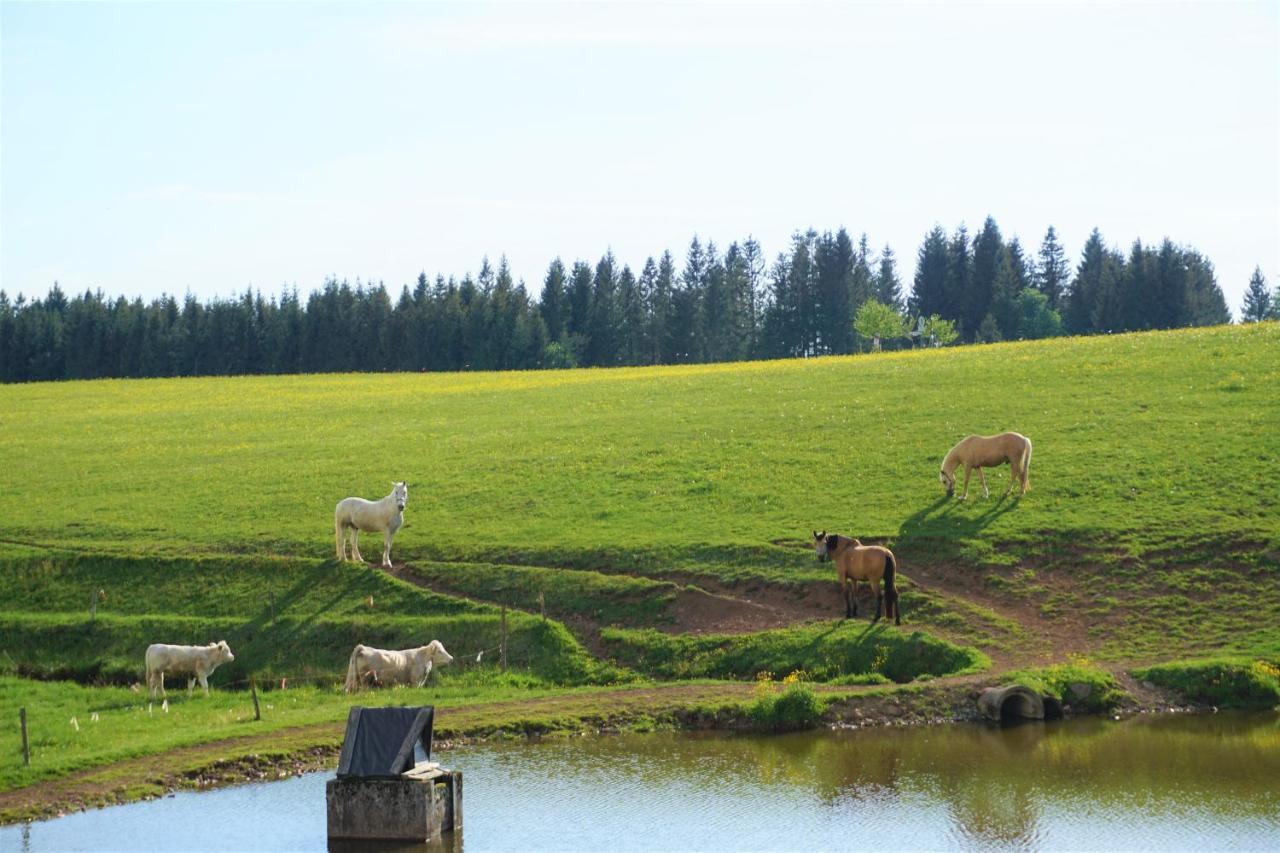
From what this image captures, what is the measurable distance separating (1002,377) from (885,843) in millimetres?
38732

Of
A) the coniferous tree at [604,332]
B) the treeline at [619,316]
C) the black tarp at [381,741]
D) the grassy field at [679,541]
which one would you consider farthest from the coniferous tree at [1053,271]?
the black tarp at [381,741]

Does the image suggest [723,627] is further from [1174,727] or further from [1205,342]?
[1205,342]

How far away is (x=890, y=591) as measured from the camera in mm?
30312

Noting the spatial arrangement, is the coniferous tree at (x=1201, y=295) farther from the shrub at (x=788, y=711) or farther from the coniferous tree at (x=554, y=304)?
the shrub at (x=788, y=711)

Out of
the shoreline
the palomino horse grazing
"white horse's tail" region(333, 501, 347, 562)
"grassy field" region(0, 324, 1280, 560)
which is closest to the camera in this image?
the shoreline

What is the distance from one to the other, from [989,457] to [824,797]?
61.4 feet

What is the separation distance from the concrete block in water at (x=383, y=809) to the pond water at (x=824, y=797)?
0.52 meters

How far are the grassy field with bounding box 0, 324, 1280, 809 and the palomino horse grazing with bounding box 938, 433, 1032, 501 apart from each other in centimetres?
77

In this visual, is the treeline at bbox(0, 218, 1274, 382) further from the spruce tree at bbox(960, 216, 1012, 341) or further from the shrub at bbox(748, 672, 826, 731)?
the shrub at bbox(748, 672, 826, 731)

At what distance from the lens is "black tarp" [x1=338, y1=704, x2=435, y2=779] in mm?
20047

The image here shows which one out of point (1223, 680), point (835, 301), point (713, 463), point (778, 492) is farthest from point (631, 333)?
point (1223, 680)

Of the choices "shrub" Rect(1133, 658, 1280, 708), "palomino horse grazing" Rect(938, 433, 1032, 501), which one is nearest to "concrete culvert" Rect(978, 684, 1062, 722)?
"shrub" Rect(1133, 658, 1280, 708)

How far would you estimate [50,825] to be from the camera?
20516mm

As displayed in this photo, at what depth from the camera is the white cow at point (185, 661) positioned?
98.3 feet
